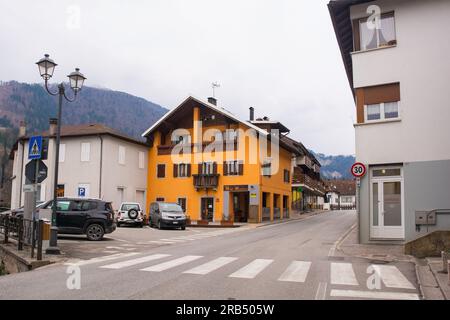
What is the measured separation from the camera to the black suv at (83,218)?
61.4 ft

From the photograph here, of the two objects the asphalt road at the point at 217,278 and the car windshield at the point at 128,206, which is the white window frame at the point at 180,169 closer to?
the car windshield at the point at 128,206

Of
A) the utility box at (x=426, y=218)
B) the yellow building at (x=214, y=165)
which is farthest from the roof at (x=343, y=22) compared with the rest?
the yellow building at (x=214, y=165)

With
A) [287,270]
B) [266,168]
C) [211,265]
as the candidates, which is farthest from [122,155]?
[287,270]

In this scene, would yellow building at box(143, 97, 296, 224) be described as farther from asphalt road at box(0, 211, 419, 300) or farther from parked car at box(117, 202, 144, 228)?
asphalt road at box(0, 211, 419, 300)

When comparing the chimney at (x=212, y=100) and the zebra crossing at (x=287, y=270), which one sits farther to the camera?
the chimney at (x=212, y=100)

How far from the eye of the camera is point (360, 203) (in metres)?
16.3

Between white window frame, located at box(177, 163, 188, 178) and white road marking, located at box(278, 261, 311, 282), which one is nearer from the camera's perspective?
white road marking, located at box(278, 261, 311, 282)

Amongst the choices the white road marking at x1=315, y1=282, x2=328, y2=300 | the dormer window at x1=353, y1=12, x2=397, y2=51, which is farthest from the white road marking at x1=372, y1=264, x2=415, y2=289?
the dormer window at x1=353, y1=12, x2=397, y2=51

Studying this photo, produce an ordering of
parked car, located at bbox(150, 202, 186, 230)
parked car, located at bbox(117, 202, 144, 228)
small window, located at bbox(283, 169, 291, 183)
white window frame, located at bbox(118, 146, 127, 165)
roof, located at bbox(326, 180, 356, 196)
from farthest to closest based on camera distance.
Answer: roof, located at bbox(326, 180, 356, 196) → small window, located at bbox(283, 169, 291, 183) → white window frame, located at bbox(118, 146, 127, 165) → parked car, located at bbox(117, 202, 144, 228) → parked car, located at bbox(150, 202, 186, 230)

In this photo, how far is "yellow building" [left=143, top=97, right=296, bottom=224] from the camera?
121 feet

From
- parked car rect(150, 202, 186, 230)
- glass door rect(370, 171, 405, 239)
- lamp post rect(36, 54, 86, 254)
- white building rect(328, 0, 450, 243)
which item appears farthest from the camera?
parked car rect(150, 202, 186, 230)

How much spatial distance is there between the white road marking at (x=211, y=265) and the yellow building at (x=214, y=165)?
21.5m

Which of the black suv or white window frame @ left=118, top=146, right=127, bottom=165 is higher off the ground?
white window frame @ left=118, top=146, right=127, bottom=165
